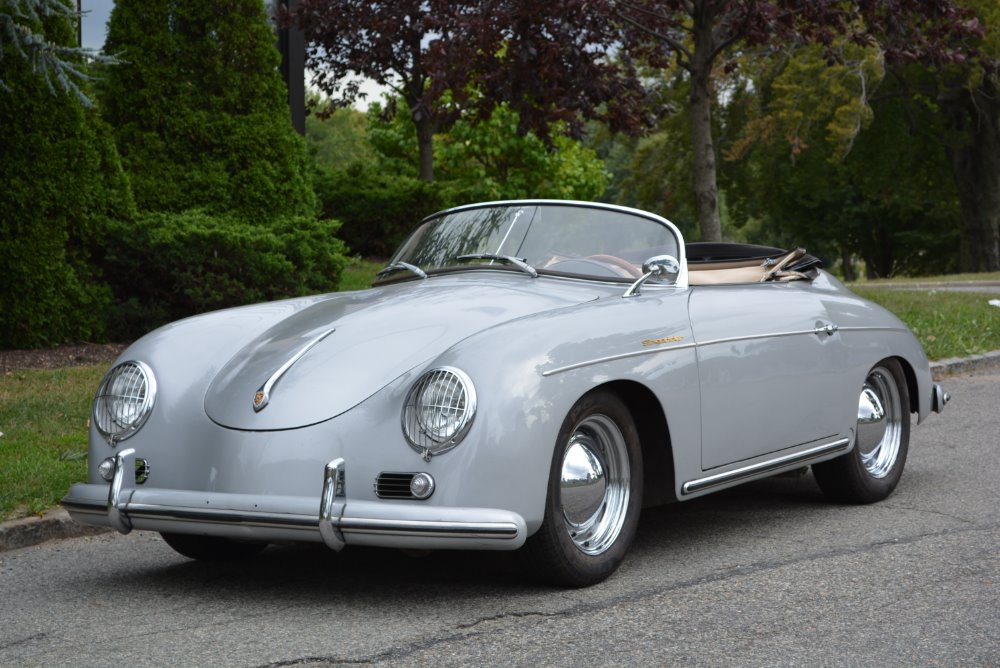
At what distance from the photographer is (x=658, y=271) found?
18.0ft

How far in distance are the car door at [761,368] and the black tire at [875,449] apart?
295 millimetres

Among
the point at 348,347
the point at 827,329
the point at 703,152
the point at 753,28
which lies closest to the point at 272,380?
the point at 348,347

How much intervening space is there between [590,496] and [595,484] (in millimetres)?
51

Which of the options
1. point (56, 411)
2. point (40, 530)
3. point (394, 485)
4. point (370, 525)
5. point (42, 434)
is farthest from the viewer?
point (56, 411)

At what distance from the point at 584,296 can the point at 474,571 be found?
3.89 feet

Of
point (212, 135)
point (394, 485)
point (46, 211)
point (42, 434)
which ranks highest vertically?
point (212, 135)

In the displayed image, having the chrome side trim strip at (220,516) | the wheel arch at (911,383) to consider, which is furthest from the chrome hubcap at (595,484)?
the wheel arch at (911,383)

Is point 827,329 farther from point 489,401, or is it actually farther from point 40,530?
point 40,530

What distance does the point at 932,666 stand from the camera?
3.77m

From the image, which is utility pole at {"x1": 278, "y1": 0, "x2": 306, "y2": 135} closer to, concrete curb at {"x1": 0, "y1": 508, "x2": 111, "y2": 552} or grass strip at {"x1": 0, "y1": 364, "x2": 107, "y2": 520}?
grass strip at {"x1": 0, "y1": 364, "x2": 107, "y2": 520}

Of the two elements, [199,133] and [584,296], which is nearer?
[584,296]

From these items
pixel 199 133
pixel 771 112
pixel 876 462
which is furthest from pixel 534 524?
pixel 771 112

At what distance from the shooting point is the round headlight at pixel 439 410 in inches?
169

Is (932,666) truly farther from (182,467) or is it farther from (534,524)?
(182,467)
